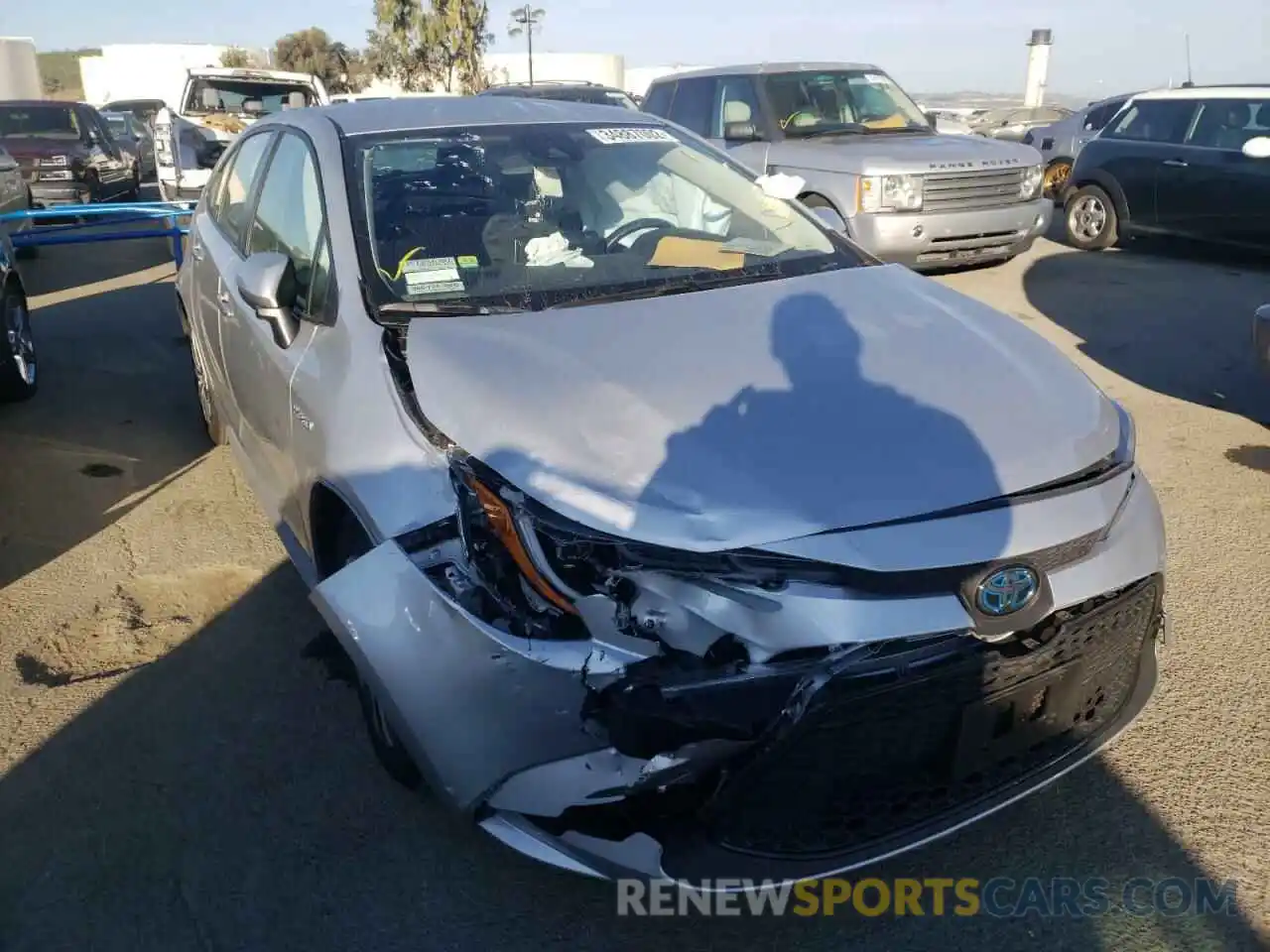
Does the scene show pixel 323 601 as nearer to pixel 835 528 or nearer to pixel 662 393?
pixel 662 393

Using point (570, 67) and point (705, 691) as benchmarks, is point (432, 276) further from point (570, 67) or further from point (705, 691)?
point (570, 67)

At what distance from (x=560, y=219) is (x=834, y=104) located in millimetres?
6783

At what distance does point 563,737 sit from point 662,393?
83cm

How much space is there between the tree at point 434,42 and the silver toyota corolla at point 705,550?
32.9 m

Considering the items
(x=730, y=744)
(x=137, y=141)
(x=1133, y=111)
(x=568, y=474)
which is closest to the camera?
(x=730, y=744)

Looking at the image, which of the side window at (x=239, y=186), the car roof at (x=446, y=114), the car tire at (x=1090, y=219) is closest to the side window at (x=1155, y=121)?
the car tire at (x=1090, y=219)

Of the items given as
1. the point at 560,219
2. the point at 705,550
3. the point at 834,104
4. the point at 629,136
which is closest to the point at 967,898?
the point at 705,550

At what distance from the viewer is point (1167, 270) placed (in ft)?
32.1

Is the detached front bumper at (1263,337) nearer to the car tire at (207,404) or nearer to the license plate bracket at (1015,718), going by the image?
the license plate bracket at (1015,718)

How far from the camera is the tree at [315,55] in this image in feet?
153

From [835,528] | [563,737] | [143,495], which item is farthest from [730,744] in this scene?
[143,495]

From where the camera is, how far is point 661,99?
10359mm

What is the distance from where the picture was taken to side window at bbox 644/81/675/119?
33.5 ft

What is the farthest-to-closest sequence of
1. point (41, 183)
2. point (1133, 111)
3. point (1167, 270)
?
point (41, 183) < point (1133, 111) < point (1167, 270)
